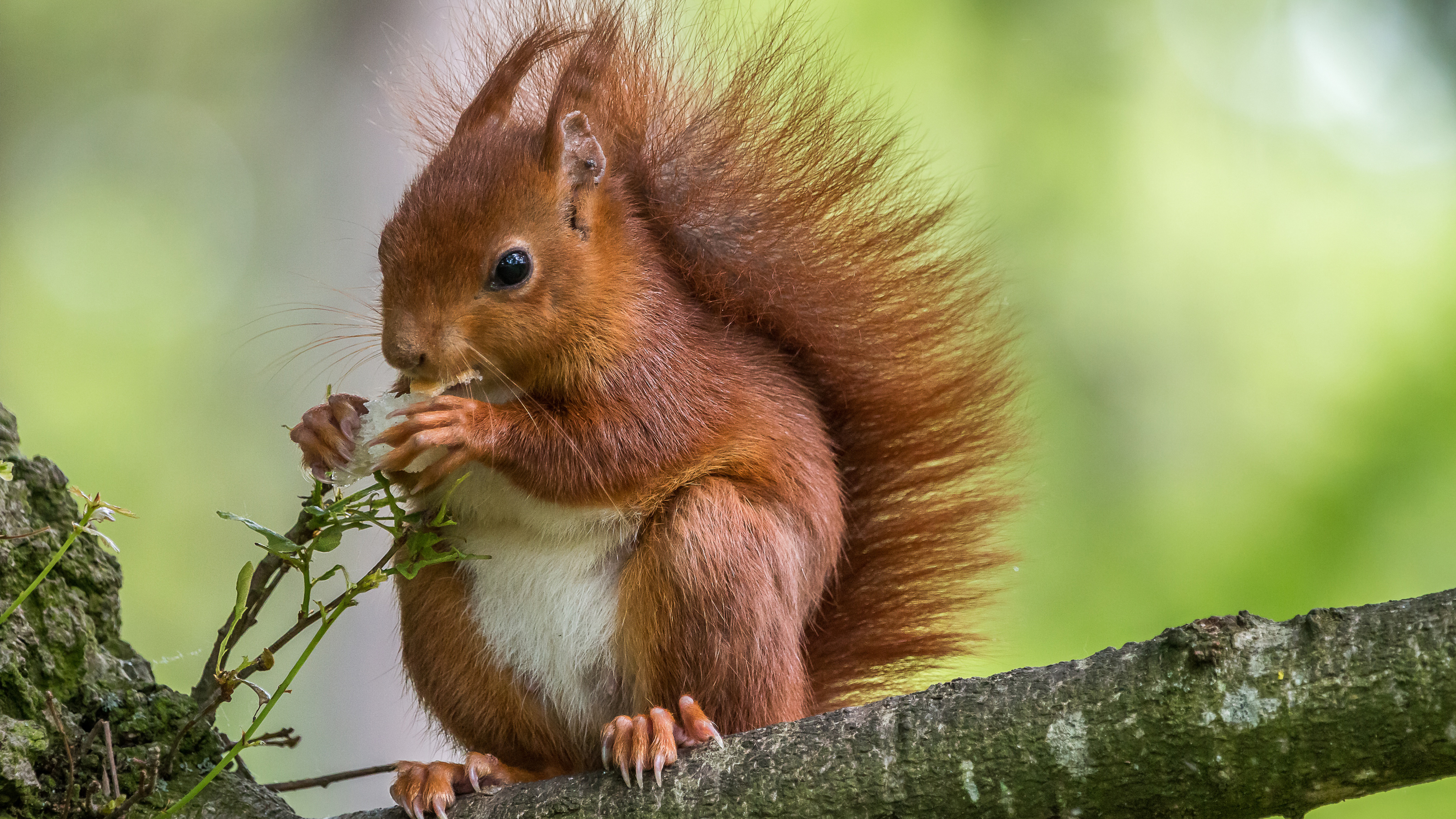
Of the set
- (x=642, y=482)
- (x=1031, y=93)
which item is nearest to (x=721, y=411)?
(x=642, y=482)

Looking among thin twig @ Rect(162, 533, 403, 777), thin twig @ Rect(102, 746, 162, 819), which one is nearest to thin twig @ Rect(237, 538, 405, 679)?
thin twig @ Rect(162, 533, 403, 777)

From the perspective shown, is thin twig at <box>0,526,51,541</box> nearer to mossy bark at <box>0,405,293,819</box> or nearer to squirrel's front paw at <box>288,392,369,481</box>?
mossy bark at <box>0,405,293,819</box>

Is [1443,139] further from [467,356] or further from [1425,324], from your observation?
[467,356]

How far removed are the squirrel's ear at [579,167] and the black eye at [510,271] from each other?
122 mm

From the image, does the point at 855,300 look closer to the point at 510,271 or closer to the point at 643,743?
the point at 510,271

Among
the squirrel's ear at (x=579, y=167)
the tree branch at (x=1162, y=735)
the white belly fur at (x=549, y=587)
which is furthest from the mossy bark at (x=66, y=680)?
the squirrel's ear at (x=579, y=167)

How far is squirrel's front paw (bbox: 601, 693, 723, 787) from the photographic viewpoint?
63.0 inches

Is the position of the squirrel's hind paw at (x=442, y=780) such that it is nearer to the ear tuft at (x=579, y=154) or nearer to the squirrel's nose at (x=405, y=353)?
the squirrel's nose at (x=405, y=353)

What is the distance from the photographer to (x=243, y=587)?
1562 mm

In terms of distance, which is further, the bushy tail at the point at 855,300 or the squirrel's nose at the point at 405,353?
the bushy tail at the point at 855,300

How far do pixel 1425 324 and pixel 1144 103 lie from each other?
6.48ft

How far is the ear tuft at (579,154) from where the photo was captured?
2.06m

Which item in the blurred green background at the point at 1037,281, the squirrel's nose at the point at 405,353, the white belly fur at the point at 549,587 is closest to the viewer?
the squirrel's nose at the point at 405,353

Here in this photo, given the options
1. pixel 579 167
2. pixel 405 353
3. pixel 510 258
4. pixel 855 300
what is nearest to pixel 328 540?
pixel 405 353
